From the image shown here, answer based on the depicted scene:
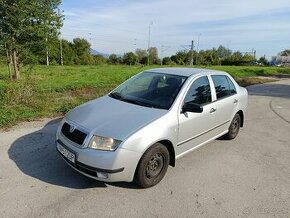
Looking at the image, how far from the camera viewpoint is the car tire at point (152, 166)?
3.82m

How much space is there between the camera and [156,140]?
389 cm

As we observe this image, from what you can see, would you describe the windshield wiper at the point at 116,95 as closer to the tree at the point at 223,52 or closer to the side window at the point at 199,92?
the side window at the point at 199,92

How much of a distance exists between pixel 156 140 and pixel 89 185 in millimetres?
1077

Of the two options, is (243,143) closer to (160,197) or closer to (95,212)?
(160,197)

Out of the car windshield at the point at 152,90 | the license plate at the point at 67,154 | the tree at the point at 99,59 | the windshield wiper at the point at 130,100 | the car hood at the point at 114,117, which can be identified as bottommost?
the tree at the point at 99,59

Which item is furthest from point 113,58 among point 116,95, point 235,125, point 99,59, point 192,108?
point 192,108

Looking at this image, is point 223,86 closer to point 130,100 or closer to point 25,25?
point 130,100

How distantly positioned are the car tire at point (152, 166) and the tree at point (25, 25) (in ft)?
39.5

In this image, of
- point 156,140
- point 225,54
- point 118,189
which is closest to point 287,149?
point 156,140

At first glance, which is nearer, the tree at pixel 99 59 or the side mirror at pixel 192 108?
the side mirror at pixel 192 108

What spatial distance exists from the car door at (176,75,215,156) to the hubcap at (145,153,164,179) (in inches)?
15.0

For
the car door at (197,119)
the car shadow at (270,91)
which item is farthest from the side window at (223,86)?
the car shadow at (270,91)

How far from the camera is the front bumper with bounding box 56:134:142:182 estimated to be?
11.8ft

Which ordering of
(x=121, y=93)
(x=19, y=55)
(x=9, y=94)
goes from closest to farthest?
(x=121, y=93) < (x=9, y=94) < (x=19, y=55)
